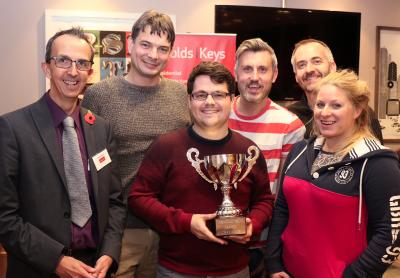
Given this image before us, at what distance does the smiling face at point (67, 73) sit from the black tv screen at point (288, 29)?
339 cm

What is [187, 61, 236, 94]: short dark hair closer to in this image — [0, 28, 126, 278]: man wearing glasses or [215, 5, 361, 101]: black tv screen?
[0, 28, 126, 278]: man wearing glasses

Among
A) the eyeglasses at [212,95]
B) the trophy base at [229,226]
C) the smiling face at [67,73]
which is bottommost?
the trophy base at [229,226]

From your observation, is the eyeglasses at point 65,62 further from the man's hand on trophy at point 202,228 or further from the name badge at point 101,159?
the man's hand on trophy at point 202,228

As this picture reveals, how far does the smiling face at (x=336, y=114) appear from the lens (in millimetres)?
1904

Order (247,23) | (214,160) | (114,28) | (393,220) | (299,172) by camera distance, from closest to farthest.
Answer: (393,220) < (214,160) < (299,172) < (114,28) < (247,23)

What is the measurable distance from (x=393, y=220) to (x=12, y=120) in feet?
5.06

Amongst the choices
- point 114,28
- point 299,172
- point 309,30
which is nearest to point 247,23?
point 309,30

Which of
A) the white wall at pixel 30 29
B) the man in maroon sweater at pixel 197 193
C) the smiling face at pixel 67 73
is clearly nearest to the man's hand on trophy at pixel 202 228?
the man in maroon sweater at pixel 197 193

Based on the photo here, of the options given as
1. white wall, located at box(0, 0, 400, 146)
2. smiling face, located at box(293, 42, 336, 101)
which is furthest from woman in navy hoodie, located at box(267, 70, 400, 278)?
white wall, located at box(0, 0, 400, 146)

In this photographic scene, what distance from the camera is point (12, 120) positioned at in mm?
1786

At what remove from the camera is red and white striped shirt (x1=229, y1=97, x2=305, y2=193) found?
2.36m

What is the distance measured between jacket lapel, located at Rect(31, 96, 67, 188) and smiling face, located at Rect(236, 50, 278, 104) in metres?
1.04

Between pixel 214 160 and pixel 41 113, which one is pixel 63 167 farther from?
pixel 214 160

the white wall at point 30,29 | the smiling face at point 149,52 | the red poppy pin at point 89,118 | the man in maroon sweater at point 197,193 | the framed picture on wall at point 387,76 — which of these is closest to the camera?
the man in maroon sweater at point 197,193
